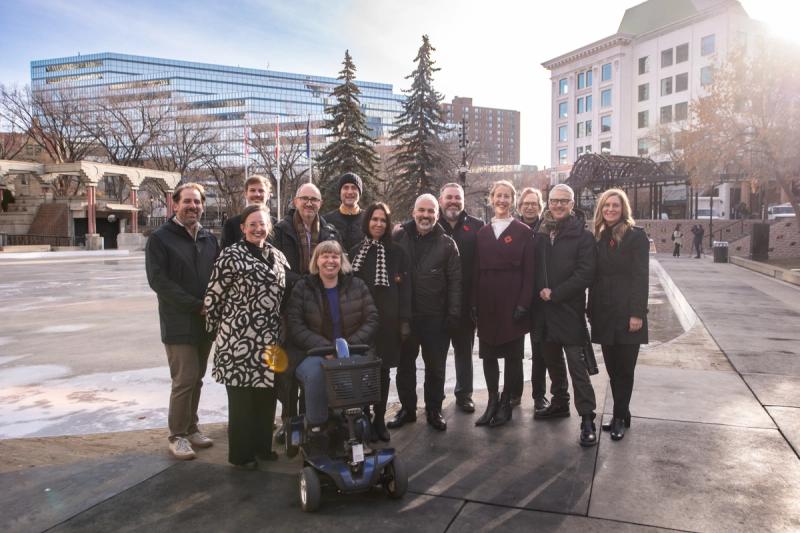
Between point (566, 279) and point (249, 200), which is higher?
point (249, 200)

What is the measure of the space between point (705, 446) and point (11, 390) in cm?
693

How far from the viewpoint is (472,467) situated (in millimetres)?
4191

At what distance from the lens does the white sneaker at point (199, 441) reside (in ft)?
15.2

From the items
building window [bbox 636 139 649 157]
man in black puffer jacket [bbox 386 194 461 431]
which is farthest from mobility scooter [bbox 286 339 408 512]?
building window [bbox 636 139 649 157]

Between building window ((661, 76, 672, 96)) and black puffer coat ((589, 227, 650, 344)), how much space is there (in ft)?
223

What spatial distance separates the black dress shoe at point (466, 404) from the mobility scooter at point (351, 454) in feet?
6.24

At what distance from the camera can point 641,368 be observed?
7.05 meters

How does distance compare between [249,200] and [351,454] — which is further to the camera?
[249,200]

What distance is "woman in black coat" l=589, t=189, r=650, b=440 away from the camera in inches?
191

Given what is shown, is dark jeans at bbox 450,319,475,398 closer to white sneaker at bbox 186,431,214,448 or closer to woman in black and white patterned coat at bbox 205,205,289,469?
woman in black and white patterned coat at bbox 205,205,289,469

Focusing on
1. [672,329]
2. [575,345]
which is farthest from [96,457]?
[672,329]

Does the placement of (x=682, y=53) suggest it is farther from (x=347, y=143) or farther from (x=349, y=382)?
(x=349, y=382)

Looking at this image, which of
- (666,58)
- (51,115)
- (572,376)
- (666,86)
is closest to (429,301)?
(572,376)

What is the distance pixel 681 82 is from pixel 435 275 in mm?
68039
